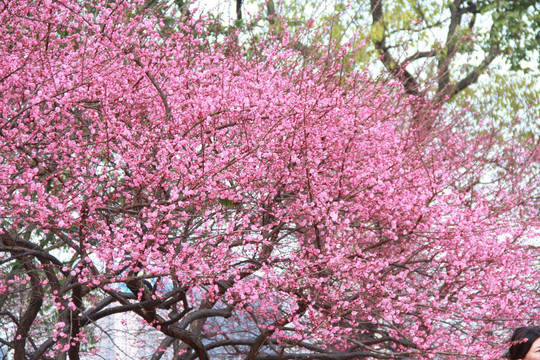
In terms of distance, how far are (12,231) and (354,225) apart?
4059mm

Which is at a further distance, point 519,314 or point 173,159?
point 519,314

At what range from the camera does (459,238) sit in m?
7.06

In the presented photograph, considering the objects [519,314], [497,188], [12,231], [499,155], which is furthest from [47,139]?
[499,155]

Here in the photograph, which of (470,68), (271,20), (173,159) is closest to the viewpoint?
(173,159)

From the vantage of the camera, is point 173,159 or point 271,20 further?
point 271,20

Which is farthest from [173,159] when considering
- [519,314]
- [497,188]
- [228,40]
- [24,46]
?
[497,188]

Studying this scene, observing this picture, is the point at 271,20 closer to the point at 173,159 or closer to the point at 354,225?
the point at 354,225

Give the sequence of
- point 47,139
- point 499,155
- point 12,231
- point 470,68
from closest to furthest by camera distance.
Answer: point 47,139 → point 12,231 → point 499,155 → point 470,68

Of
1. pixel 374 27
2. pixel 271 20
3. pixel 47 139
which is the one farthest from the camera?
pixel 374 27

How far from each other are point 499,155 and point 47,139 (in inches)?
373

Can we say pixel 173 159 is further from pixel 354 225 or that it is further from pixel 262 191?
pixel 354 225

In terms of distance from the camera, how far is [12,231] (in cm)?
768

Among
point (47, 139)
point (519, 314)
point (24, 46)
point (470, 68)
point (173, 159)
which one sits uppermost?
point (470, 68)

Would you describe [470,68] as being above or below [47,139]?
above
